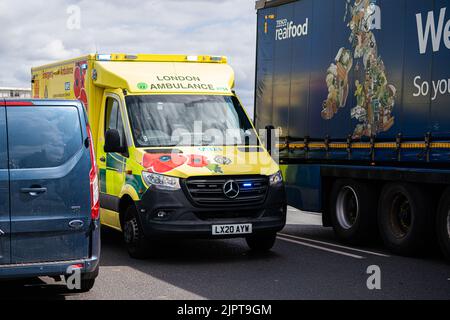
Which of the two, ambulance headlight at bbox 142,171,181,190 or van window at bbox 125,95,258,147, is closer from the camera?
ambulance headlight at bbox 142,171,181,190

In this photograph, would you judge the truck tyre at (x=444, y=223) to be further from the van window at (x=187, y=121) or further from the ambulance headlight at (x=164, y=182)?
the ambulance headlight at (x=164, y=182)

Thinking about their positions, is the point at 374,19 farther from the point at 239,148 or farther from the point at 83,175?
the point at 83,175

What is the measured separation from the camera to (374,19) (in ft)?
38.6

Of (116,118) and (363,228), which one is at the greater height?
(116,118)

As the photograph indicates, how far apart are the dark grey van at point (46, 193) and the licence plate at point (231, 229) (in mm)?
2691

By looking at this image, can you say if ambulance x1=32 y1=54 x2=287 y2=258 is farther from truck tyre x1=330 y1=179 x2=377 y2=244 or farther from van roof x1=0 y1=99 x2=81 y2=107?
van roof x1=0 y1=99 x2=81 y2=107

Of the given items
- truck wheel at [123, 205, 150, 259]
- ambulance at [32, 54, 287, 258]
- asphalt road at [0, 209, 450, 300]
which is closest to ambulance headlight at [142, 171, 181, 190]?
ambulance at [32, 54, 287, 258]

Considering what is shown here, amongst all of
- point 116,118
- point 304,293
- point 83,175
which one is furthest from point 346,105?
point 83,175

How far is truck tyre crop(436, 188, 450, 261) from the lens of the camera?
10.4 m

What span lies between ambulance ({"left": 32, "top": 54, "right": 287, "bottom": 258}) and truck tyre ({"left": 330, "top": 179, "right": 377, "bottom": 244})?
1572mm

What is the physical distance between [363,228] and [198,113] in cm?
293

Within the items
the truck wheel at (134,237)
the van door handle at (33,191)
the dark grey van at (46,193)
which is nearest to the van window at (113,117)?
the truck wheel at (134,237)

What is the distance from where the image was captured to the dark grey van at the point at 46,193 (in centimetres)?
762

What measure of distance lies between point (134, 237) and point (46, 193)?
10.5 ft
